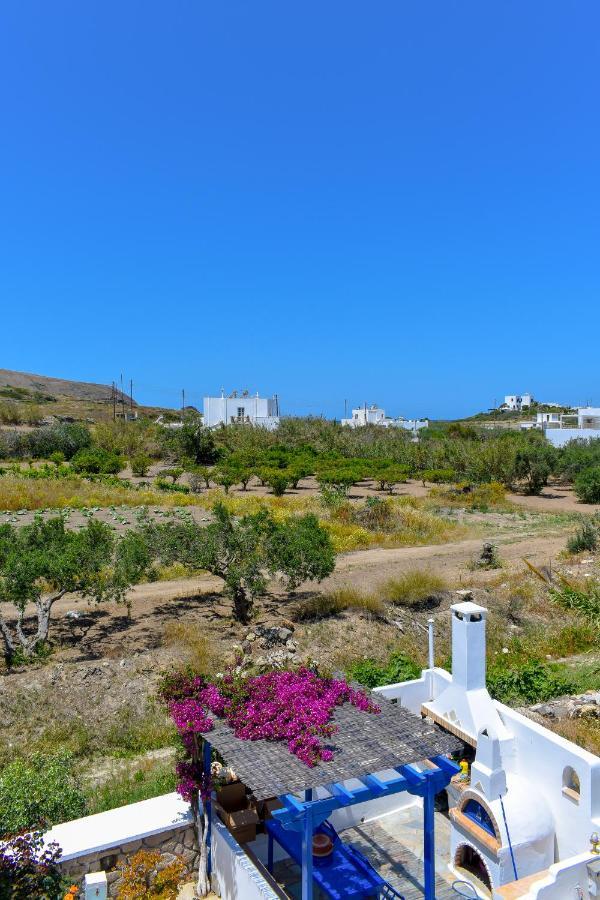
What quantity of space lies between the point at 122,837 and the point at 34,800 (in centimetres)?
85

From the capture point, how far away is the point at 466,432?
64875 millimetres

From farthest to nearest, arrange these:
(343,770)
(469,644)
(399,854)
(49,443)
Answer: (49,443), (469,644), (399,854), (343,770)

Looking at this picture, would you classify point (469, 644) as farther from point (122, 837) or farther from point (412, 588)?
point (412, 588)

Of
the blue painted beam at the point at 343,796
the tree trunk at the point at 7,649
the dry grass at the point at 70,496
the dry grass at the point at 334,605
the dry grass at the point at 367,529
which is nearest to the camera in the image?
the blue painted beam at the point at 343,796

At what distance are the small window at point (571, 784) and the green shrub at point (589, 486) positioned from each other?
88.6ft

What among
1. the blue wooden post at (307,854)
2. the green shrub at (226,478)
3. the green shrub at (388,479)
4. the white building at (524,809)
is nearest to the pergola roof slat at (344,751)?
the blue wooden post at (307,854)

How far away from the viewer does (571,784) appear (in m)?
5.82

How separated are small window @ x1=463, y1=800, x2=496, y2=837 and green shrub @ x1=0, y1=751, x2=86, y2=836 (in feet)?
11.5

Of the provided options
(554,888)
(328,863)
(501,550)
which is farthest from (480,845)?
(501,550)

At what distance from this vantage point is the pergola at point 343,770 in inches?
184

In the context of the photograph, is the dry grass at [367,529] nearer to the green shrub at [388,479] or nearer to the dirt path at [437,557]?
the dirt path at [437,557]

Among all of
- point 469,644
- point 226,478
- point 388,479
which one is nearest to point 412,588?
point 469,644

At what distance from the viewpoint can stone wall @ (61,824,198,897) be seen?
5328 mm

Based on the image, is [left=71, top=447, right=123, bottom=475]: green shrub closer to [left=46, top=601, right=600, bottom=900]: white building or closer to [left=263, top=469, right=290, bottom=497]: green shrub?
[left=263, top=469, right=290, bottom=497]: green shrub
